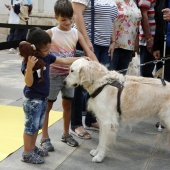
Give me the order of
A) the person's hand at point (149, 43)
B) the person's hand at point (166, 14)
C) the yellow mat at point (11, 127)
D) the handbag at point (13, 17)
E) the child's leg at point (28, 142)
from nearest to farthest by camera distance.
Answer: the child's leg at point (28, 142)
the yellow mat at point (11, 127)
the person's hand at point (166, 14)
the person's hand at point (149, 43)
the handbag at point (13, 17)

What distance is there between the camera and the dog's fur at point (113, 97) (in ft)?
13.2

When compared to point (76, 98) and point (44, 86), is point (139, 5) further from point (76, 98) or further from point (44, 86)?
point (44, 86)

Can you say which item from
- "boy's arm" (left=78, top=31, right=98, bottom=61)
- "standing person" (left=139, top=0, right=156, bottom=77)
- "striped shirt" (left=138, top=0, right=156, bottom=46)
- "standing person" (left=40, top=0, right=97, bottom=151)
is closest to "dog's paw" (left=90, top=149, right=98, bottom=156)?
"standing person" (left=40, top=0, right=97, bottom=151)

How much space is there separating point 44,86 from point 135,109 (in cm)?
101

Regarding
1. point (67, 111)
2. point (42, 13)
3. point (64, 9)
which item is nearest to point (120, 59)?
point (67, 111)

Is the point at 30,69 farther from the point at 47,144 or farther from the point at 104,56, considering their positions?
the point at 104,56

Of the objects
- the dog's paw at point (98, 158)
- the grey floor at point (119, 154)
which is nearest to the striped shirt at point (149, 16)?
the grey floor at point (119, 154)

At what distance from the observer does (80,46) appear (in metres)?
4.59

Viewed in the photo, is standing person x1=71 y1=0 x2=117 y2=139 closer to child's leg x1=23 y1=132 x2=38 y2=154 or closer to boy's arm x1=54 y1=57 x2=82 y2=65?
boy's arm x1=54 y1=57 x2=82 y2=65

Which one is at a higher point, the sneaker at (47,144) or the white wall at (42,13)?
the white wall at (42,13)

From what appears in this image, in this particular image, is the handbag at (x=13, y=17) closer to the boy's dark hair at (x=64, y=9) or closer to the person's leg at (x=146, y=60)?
the person's leg at (x=146, y=60)

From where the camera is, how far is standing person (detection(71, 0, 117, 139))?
442cm

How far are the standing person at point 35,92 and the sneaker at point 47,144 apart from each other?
0.27 m

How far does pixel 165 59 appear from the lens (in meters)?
4.82
